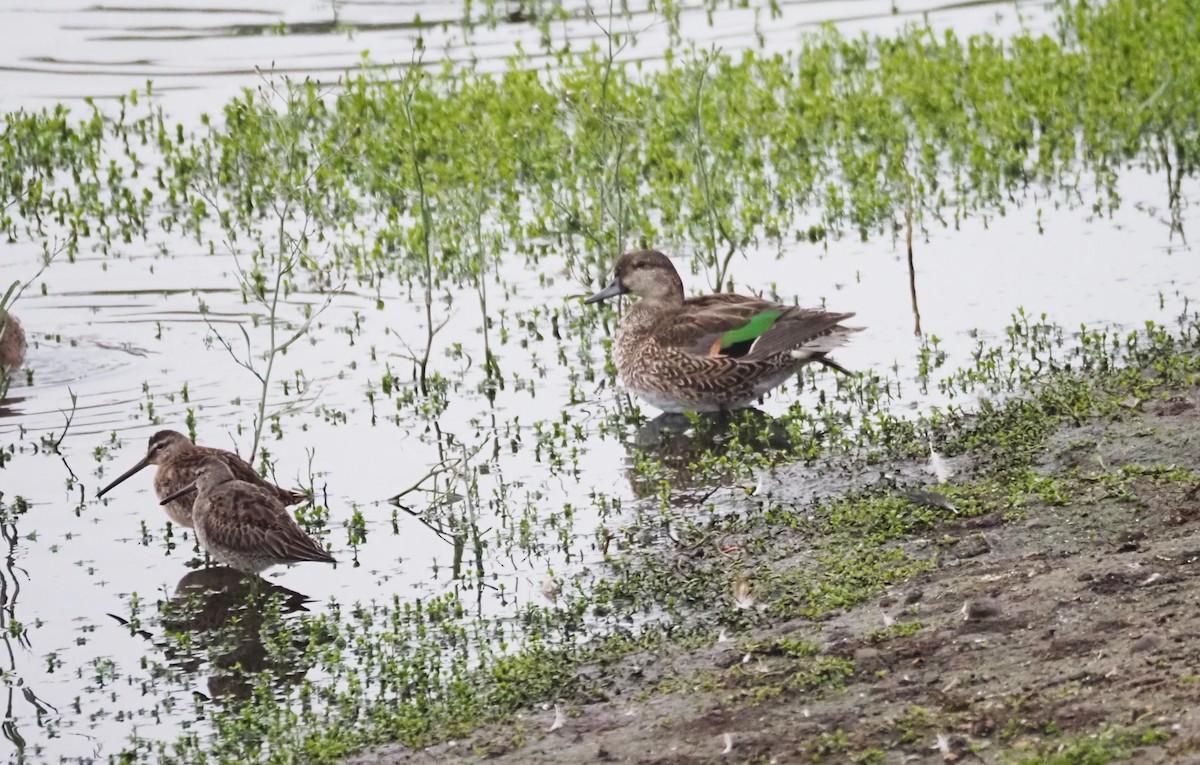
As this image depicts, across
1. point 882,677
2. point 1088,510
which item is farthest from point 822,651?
point 1088,510

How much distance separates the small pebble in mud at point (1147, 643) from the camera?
5.63 meters

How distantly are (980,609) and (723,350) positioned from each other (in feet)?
14.2

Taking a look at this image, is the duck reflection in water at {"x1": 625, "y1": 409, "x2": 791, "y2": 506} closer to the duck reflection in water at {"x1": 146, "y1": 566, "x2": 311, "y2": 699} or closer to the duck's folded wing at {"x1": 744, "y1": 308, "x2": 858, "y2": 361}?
the duck's folded wing at {"x1": 744, "y1": 308, "x2": 858, "y2": 361}

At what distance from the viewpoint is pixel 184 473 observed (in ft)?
29.0

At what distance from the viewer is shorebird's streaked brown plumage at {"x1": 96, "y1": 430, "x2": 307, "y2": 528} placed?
28.7 ft

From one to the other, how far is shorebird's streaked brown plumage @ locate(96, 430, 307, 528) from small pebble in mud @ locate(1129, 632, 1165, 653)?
4.42m

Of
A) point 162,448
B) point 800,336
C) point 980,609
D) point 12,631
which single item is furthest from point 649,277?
point 980,609

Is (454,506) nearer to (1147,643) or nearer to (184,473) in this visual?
(184,473)

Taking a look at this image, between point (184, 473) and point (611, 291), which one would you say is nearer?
point (184, 473)

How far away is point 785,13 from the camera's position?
22.0 m

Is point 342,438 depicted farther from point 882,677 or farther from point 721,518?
point 882,677

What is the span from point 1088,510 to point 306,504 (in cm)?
391

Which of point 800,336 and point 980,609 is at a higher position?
point 800,336

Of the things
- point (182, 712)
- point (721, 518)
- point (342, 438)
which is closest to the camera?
point (182, 712)
